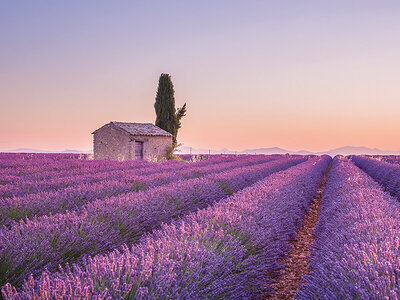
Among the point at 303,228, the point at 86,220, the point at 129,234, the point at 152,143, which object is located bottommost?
the point at 303,228

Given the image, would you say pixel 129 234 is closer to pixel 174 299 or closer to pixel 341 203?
pixel 174 299

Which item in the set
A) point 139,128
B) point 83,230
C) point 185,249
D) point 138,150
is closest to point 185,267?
point 185,249

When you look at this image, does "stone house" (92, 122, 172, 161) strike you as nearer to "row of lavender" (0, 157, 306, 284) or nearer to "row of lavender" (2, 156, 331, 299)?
"row of lavender" (0, 157, 306, 284)

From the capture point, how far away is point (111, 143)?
23656 mm

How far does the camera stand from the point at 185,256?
259 cm

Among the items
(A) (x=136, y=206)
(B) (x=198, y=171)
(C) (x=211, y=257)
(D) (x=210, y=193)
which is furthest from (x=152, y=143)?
(C) (x=211, y=257)

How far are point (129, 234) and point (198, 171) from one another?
669 centimetres

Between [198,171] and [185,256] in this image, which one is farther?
[198,171]

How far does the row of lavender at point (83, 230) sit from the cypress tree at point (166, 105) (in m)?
23.7

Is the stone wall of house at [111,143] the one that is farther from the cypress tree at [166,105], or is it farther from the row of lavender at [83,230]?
the row of lavender at [83,230]

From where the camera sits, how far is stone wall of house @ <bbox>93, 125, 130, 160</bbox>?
22.8m

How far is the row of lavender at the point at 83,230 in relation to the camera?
3025 millimetres

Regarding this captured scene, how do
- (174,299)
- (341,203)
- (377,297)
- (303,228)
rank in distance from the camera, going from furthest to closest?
1. (303,228)
2. (341,203)
3. (174,299)
4. (377,297)

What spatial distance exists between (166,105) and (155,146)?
5.97 m
